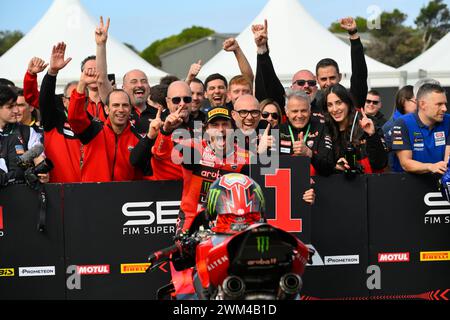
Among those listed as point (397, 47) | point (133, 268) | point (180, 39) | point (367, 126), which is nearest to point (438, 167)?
point (367, 126)

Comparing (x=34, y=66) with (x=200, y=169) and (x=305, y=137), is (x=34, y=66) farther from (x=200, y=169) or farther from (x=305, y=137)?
(x=305, y=137)

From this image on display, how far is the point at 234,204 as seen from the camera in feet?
21.1

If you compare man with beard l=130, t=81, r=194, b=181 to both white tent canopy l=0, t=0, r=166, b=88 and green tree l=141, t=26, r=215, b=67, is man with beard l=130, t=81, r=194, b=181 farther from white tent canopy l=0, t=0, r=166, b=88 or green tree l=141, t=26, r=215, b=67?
green tree l=141, t=26, r=215, b=67

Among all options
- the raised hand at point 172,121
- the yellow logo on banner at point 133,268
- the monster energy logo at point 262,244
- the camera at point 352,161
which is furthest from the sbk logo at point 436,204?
the monster energy logo at point 262,244

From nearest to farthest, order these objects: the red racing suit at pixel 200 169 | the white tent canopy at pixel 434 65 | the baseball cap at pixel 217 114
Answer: the baseball cap at pixel 217 114 → the red racing suit at pixel 200 169 → the white tent canopy at pixel 434 65

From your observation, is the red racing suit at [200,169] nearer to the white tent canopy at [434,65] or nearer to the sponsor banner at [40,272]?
the sponsor banner at [40,272]

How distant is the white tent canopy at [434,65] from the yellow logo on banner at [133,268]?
445 inches

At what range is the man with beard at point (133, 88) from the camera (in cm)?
954

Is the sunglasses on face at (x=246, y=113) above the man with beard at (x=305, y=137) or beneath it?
above

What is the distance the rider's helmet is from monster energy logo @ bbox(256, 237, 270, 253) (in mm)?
613

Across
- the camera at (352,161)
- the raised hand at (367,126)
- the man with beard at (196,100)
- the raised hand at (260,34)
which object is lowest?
the camera at (352,161)

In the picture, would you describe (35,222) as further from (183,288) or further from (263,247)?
(263,247)

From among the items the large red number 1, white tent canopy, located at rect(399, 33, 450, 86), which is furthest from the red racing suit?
white tent canopy, located at rect(399, 33, 450, 86)

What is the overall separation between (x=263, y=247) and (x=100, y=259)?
3.32m
